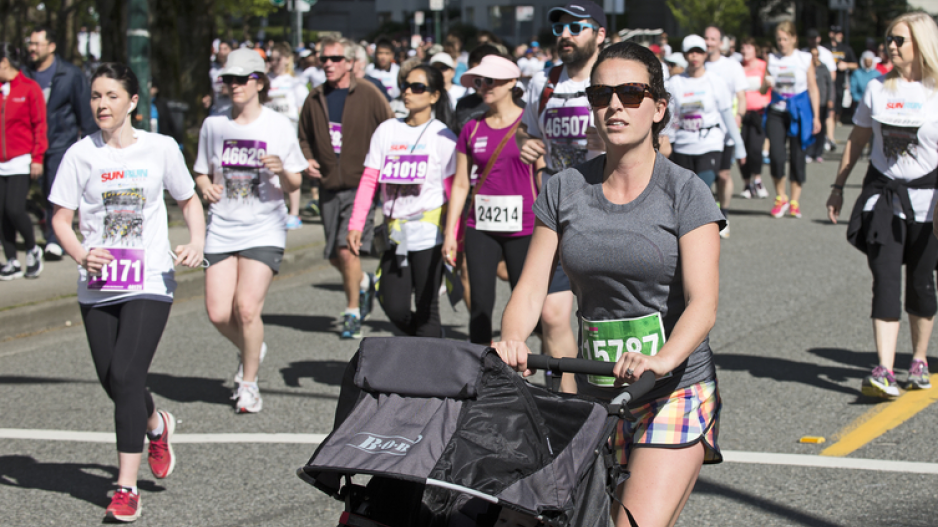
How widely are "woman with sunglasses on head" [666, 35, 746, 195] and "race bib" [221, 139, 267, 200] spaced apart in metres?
5.95

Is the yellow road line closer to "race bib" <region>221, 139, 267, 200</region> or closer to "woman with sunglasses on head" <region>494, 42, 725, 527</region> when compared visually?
"woman with sunglasses on head" <region>494, 42, 725, 527</region>

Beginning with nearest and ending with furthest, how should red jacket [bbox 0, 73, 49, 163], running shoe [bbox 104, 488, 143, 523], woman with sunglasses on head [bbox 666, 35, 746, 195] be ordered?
running shoe [bbox 104, 488, 143, 523] → red jacket [bbox 0, 73, 49, 163] → woman with sunglasses on head [bbox 666, 35, 746, 195]

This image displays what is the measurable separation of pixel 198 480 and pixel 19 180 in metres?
5.78

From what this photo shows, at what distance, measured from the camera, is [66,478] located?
5168 millimetres

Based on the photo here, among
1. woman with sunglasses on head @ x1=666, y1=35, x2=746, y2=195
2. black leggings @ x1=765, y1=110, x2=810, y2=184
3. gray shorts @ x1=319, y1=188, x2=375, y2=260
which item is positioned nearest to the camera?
gray shorts @ x1=319, y1=188, x2=375, y2=260

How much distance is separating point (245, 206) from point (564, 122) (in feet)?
6.46

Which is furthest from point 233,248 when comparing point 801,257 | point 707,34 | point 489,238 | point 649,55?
point 707,34

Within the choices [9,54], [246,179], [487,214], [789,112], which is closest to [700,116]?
[789,112]

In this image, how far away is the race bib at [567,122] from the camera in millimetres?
5727

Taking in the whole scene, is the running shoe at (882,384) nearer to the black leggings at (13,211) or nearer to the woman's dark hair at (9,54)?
the black leggings at (13,211)

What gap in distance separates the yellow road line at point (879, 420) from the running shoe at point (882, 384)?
0.21 ft

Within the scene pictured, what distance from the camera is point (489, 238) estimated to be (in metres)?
6.01

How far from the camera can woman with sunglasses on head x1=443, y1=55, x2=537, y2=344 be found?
5962 millimetres

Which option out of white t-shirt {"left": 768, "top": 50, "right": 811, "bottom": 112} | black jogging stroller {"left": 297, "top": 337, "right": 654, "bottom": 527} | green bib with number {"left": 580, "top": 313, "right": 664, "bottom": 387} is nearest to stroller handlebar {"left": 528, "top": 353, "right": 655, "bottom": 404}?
black jogging stroller {"left": 297, "top": 337, "right": 654, "bottom": 527}
